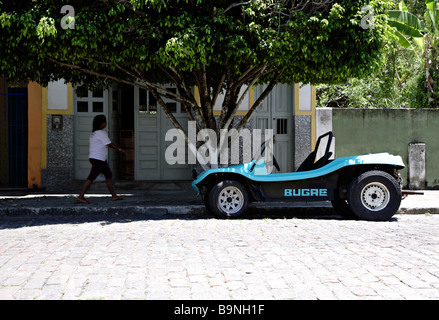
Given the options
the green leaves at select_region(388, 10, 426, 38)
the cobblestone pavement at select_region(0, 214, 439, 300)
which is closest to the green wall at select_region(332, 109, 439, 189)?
the green leaves at select_region(388, 10, 426, 38)

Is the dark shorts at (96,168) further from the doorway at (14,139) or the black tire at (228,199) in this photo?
the doorway at (14,139)

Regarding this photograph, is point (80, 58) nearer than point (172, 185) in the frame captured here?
Yes

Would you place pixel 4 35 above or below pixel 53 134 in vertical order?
above

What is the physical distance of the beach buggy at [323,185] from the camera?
7.82 metres

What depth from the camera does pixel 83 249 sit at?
539 cm

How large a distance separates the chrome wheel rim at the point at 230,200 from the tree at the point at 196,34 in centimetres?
206

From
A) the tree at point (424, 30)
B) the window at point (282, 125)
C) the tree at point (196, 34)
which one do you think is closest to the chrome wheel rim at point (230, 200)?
the tree at point (196, 34)

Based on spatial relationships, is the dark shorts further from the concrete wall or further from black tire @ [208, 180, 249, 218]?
the concrete wall

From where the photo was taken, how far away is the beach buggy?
7816 mm

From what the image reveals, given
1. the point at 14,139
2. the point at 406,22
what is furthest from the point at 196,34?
the point at 406,22
